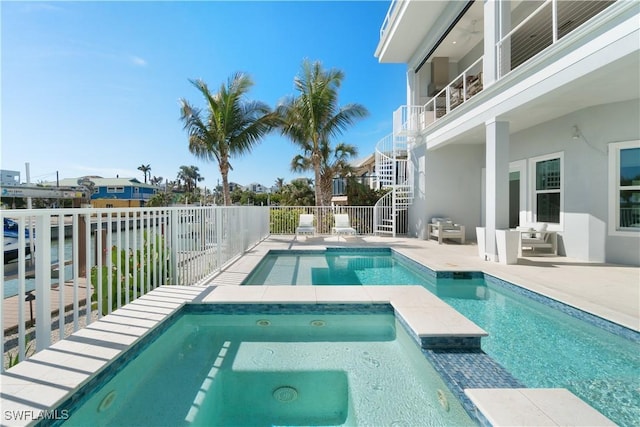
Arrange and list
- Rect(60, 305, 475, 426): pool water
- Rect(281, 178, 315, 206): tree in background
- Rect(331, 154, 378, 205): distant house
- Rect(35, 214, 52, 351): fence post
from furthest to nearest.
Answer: Rect(281, 178, 315, 206): tree in background
Rect(331, 154, 378, 205): distant house
Rect(35, 214, 52, 351): fence post
Rect(60, 305, 475, 426): pool water

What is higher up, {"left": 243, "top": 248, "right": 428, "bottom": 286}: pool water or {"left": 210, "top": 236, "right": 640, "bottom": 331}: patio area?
{"left": 210, "top": 236, "right": 640, "bottom": 331}: patio area

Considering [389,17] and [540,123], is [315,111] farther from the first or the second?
[540,123]

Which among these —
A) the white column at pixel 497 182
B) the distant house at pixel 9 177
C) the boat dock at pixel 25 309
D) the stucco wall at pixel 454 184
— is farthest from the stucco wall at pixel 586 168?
the distant house at pixel 9 177

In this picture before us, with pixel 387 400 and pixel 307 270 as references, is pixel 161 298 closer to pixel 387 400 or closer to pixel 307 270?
pixel 387 400

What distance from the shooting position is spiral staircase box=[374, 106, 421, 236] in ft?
37.9

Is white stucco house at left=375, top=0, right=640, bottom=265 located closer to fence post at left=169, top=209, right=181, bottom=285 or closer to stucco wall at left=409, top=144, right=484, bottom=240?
stucco wall at left=409, top=144, right=484, bottom=240

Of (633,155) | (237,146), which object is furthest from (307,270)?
(633,155)

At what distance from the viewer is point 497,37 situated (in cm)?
668

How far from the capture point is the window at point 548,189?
7.42 metres

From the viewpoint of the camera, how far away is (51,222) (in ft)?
8.06

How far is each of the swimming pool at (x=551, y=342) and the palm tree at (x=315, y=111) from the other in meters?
7.88

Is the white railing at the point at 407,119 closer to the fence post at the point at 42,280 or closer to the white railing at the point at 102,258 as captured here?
the white railing at the point at 102,258

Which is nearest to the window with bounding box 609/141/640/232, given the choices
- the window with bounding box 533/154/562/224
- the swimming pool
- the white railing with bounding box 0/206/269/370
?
the window with bounding box 533/154/562/224

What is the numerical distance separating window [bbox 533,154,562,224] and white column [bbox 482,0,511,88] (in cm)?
270
